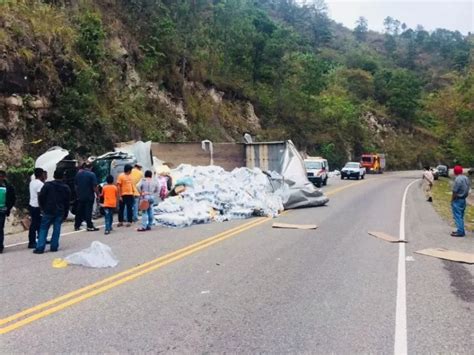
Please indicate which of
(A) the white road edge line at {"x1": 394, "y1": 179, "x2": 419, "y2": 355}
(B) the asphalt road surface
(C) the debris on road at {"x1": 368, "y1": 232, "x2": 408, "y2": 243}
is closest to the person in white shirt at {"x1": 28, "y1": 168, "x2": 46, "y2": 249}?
(B) the asphalt road surface

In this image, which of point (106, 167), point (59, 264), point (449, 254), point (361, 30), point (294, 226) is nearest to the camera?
point (59, 264)

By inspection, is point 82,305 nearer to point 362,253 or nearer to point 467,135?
point 362,253

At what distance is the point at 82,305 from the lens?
609 centimetres

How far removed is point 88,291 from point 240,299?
2.06 meters

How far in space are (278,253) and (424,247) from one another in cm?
346

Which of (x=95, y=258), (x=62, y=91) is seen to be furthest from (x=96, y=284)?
(x=62, y=91)

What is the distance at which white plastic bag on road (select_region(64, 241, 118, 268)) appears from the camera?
27.5 feet

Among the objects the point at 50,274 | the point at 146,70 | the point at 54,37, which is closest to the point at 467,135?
the point at 146,70

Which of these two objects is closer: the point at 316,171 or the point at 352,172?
the point at 316,171

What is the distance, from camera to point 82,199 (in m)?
13.0

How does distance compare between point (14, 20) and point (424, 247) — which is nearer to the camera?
point (424, 247)

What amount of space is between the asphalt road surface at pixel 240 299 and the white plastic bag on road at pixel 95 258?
0.21 m

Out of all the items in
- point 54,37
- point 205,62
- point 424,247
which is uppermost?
point 205,62

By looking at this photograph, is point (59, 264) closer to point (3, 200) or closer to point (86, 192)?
point (3, 200)
